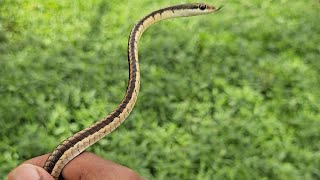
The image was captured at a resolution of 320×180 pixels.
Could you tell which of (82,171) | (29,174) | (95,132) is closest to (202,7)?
(95,132)

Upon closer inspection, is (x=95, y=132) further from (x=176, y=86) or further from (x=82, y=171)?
(x=176, y=86)

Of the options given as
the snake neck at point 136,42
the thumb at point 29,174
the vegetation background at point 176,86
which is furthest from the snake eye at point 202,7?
the thumb at point 29,174

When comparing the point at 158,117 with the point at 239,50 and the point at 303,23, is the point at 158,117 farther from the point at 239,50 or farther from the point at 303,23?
the point at 303,23

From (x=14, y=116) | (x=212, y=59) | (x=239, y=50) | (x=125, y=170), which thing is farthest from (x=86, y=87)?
(x=125, y=170)

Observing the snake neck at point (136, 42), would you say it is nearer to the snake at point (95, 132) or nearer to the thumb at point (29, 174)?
the snake at point (95, 132)

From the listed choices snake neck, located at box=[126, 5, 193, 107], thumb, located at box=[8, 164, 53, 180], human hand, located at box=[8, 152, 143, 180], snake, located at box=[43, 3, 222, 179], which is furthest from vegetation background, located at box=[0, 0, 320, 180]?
thumb, located at box=[8, 164, 53, 180]

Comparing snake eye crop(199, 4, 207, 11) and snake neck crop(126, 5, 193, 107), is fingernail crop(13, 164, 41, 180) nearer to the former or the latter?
snake neck crop(126, 5, 193, 107)
